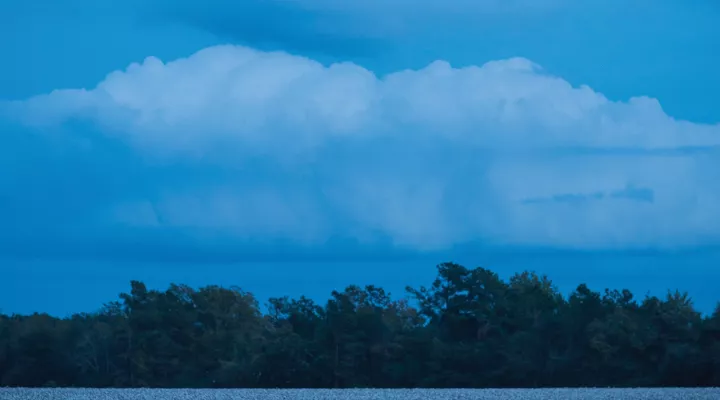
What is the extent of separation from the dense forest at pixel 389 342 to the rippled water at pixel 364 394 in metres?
3.99

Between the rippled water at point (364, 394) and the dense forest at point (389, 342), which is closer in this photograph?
the rippled water at point (364, 394)

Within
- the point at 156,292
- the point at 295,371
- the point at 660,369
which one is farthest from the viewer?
the point at 156,292

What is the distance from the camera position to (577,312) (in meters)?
28.1

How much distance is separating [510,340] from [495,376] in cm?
106

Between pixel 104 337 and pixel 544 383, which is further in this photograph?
pixel 104 337

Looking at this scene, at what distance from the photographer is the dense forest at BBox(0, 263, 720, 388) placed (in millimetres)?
27312

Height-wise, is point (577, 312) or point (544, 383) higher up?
point (577, 312)

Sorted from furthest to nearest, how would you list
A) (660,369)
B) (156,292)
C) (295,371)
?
(156,292) < (295,371) < (660,369)

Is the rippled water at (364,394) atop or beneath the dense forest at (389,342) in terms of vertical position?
beneath

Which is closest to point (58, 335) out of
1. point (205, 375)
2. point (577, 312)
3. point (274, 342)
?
point (205, 375)

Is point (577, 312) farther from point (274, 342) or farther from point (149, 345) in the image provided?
point (149, 345)

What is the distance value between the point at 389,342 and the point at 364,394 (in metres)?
5.64

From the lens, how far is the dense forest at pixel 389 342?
2731 cm

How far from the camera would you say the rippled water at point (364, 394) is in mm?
21344
